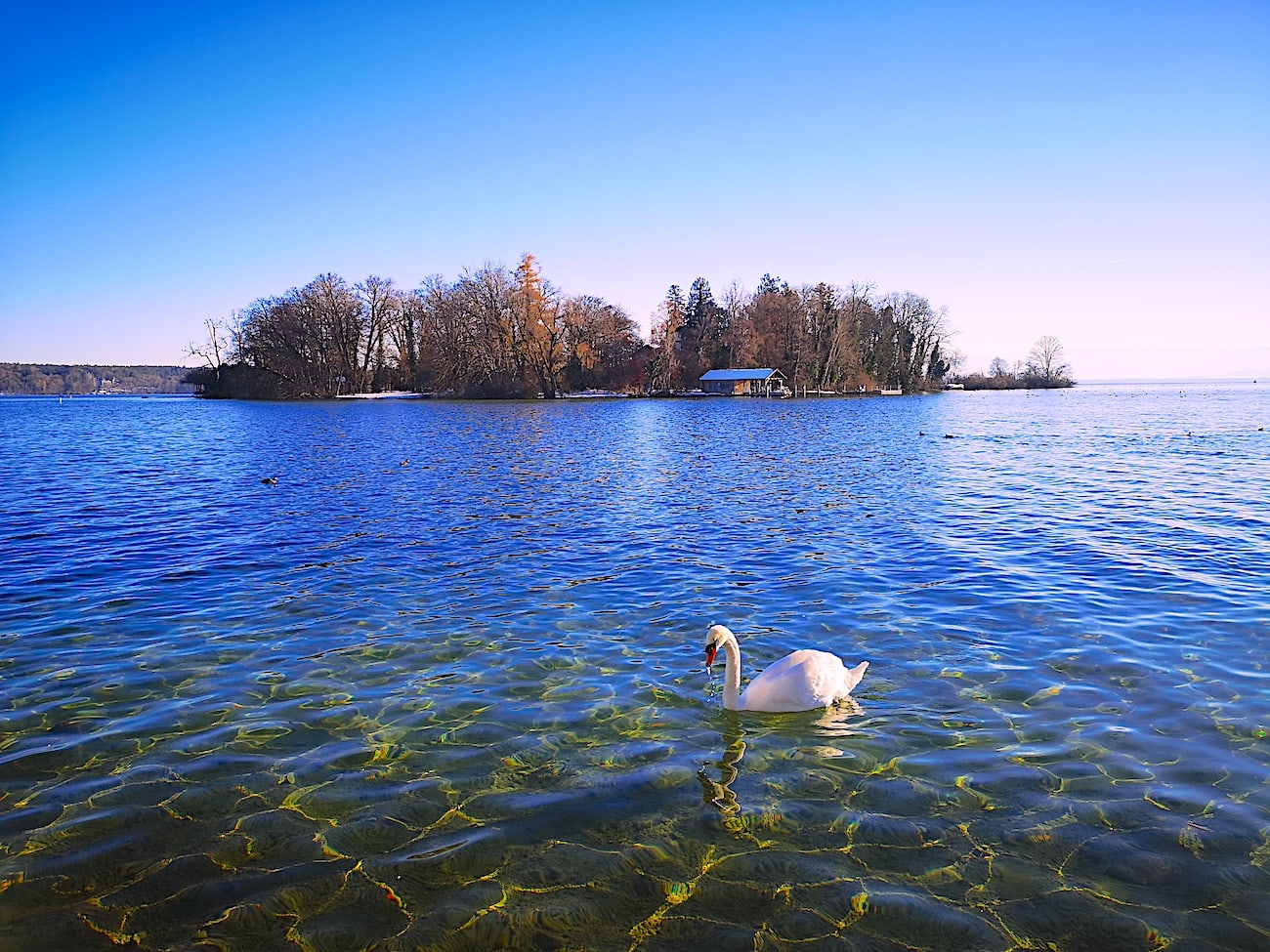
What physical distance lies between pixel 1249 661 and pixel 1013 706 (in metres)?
3.34

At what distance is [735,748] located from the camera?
7.00 metres

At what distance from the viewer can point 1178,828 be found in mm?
5562

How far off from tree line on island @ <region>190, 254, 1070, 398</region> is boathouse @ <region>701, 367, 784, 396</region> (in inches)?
252

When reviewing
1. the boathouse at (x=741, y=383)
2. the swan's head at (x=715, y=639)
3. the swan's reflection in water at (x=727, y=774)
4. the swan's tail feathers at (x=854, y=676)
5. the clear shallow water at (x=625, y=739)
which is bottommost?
the swan's reflection in water at (x=727, y=774)

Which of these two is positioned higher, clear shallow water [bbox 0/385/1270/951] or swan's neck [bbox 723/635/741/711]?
swan's neck [bbox 723/635/741/711]

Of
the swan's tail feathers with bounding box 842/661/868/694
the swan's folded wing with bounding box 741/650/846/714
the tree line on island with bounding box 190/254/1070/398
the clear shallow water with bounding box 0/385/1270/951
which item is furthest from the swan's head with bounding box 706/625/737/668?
the tree line on island with bounding box 190/254/1070/398

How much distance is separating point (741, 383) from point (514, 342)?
3537 centimetres

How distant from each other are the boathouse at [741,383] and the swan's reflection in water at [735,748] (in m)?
111

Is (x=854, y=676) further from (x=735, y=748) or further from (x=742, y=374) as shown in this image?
(x=742, y=374)

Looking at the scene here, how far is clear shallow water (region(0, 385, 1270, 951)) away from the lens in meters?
4.79

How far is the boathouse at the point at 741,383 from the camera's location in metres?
117

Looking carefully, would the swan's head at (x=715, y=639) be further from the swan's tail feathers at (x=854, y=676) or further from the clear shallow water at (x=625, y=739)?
the swan's tail feathers at (x=854, y=676)

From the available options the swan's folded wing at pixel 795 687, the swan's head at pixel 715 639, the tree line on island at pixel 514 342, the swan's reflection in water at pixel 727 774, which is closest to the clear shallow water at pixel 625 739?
the swan's reflection in water at pixel 727 774

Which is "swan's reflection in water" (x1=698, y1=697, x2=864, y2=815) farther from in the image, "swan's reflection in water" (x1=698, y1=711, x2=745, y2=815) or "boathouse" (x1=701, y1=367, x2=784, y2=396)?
"boathouse" (x1=701, y1=367, x2=784, y2=396)
